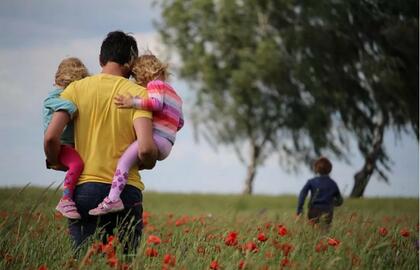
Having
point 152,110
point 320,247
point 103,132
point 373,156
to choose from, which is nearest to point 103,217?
point 103,132

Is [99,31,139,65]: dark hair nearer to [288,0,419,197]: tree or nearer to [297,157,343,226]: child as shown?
[297,157,343,226]: child

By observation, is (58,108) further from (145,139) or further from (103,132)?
(145,139)

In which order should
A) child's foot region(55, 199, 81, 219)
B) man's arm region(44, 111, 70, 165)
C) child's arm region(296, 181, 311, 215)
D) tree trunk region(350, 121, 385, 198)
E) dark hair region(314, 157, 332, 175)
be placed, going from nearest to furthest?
man's arm region(44, 111, 70, 165), child's foot region(55, 199, 81, 219), child's arm region(296, 181, 311, 215), dark hair region(314, 157, 332, 175), tree trunk region(350, 121, 385, 198)

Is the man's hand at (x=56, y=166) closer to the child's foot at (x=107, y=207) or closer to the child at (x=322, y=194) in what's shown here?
the child's foot at (x=107, y=207)

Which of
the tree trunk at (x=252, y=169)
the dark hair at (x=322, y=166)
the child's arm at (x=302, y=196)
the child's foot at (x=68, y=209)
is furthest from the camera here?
the tree trunk at (x=252, y=169)

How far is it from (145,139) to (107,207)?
45 centimetres

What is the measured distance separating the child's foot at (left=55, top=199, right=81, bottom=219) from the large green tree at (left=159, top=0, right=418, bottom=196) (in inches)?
610

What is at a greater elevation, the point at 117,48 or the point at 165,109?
the point at 117,48

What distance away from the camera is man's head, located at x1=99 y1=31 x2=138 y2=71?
13.4 ft

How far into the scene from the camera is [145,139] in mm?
3910

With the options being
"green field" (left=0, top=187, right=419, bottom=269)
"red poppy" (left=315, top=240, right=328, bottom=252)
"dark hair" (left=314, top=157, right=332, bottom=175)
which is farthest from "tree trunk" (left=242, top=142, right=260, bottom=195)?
"red poppy" (left=315, top=240, right=328, bottom=252)

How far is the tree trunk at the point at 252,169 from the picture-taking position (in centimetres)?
2575

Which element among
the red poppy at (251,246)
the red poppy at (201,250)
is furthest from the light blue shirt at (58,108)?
the red poppy at (251,246)

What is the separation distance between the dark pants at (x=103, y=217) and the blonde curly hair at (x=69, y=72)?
71cm
